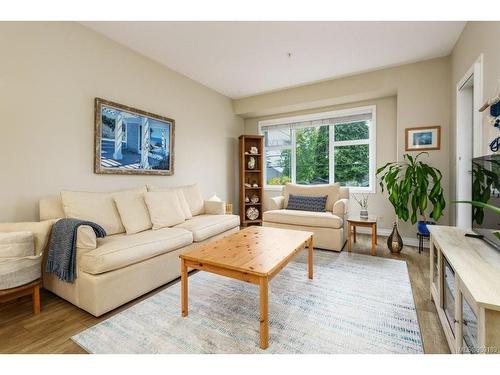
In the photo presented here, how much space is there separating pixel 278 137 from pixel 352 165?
162 cm

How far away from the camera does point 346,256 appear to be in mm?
2891

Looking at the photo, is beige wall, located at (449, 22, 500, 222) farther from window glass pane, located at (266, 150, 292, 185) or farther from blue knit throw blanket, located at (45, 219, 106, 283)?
blue knit throw blanket, located at (45, 219, 106, 283)

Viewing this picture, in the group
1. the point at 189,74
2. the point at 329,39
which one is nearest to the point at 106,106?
the point at 189,74

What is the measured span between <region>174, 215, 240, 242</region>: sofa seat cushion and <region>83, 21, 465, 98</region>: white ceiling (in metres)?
2.13

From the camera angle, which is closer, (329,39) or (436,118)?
(329,39)

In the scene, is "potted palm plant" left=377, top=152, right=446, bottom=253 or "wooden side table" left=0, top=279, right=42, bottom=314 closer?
"wooden side table" left=0, top=279, right=42, bottom=314

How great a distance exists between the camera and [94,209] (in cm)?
220

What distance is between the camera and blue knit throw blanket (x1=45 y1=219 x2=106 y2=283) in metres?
1.72

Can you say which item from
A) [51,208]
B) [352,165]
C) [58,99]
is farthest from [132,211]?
[352,165]

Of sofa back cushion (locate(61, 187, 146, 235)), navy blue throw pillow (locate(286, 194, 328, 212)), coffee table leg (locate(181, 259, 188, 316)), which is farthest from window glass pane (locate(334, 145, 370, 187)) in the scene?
sofa back cushion (locate(61, 187, 146, 235))

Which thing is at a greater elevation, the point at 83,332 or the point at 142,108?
the point at 142,108

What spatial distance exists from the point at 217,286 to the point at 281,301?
1.96 ft

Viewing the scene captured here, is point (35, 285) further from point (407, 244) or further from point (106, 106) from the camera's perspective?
point (407, 244)
